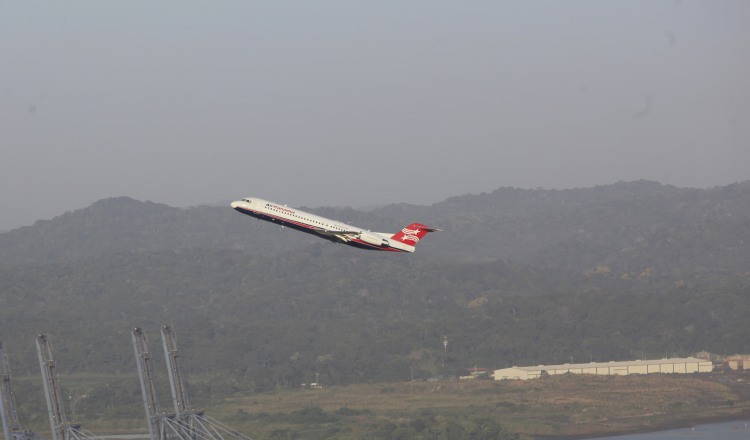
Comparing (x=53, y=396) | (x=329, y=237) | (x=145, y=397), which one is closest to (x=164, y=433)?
(x=145, y=397)

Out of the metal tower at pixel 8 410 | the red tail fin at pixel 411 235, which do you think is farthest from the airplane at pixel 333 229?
the metal tower at pixel 8 410

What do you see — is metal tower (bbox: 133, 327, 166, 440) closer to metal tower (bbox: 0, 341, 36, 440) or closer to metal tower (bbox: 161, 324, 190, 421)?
metal tower (bbox: 161, 324, 190, 421)

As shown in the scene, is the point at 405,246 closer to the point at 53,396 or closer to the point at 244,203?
the point at 244,203

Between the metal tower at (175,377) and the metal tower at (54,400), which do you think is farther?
the metal tower at (175,377)

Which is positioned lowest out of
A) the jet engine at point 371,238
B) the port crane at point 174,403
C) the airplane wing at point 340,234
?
the port crane at point 174,403

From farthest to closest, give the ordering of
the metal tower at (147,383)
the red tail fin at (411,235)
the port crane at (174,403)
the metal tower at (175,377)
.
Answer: the red tail fin at (411,235)
the metal tower at (175,377)
the port crane at (174,403)
the metal tower at (147,383)

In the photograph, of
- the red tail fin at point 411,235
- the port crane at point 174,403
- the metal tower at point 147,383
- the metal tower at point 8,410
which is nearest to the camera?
the metal tower at point 8,410

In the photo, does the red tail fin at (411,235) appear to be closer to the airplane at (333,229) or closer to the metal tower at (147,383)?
the airplane at (333,229)

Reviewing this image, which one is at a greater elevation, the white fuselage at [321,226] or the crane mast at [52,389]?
the white fuselage at [321,226]
